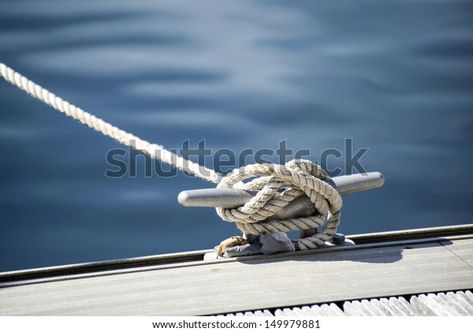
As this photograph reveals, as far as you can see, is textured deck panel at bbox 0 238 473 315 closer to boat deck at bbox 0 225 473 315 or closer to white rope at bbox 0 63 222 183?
boat deck at bbox 0 225 473 315

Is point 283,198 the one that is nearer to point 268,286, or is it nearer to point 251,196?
point 251,196

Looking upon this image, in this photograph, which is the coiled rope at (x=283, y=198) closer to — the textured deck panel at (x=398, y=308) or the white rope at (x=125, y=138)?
the white rope at (x=125, y=138)

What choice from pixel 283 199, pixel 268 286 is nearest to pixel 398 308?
pixel 268 286

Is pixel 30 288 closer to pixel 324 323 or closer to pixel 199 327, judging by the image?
pixel 199 327

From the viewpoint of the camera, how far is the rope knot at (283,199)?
2.32 meters

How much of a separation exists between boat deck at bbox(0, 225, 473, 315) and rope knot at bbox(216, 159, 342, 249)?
3.2 inches

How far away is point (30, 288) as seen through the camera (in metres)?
2.18

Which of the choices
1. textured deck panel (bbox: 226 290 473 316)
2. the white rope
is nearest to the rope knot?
the white rope

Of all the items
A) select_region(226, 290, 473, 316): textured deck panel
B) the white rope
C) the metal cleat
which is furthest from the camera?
the white rope

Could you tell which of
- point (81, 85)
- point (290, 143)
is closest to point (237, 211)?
point (290, 143)

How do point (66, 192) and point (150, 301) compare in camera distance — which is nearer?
point (150, 301)

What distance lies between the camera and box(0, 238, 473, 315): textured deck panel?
2020 millimetres

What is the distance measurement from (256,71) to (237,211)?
3247mm

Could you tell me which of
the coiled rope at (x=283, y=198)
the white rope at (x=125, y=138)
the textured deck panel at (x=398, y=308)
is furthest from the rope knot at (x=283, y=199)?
the textured deck panel at (x=398, y=308)
